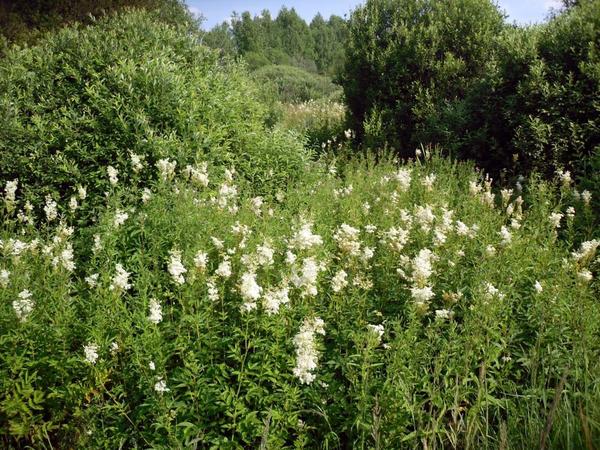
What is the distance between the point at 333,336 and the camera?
3.03m

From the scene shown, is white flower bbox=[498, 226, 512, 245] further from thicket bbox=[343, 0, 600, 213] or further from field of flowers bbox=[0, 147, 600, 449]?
thicket bbox=[343, 0, 600, 213]

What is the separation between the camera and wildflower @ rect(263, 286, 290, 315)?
8.75ft

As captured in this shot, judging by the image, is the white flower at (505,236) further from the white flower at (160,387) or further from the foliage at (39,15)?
the foliage at (39,15)

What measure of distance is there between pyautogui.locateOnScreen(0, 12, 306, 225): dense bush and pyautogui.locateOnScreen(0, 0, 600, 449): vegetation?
3cm

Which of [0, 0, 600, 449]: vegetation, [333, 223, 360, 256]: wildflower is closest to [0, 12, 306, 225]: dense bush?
[0, 0, 600, 449]: vegetation

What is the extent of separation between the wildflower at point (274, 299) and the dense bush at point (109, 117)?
89.6 inches

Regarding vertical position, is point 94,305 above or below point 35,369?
above

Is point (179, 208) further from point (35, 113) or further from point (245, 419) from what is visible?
point (35, 113)

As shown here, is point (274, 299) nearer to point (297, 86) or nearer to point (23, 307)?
point (23, 307)

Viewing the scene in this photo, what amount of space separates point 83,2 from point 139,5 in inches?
55.7

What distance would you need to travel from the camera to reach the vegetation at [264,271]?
259 centimetres

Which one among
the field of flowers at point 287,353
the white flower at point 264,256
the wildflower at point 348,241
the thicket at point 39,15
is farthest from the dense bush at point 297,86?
the white flower at point 264,256

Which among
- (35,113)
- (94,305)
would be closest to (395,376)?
(94,305)

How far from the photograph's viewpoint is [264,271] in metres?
3.34
